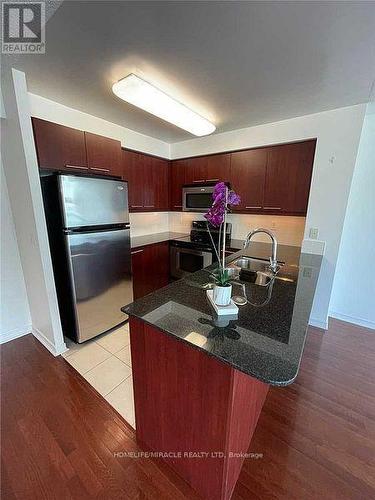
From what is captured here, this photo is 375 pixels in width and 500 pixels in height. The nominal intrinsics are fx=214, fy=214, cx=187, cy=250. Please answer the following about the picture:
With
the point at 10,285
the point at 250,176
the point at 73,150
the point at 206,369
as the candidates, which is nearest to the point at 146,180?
the point at 73,150

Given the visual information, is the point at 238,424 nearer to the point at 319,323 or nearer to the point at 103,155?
the point at 319,323

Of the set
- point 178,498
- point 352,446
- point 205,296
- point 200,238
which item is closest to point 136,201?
point 200,238

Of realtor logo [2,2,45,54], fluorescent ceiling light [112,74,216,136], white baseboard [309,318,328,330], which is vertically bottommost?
white baseboard [309,318,328,330]

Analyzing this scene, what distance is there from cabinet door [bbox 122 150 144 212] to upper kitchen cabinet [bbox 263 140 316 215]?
1672 millimetres

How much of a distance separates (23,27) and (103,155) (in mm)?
1119

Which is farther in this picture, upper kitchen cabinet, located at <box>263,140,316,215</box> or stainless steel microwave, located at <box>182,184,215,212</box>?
stainless steel microwave, located at <box>182,184,215,212</box>

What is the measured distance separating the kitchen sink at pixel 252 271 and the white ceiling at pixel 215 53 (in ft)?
4.54

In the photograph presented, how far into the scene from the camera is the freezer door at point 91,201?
1824mm

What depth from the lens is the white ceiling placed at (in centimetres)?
105

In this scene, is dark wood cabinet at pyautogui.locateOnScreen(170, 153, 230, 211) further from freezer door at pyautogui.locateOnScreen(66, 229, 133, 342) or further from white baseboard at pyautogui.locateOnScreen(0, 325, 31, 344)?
white baseboard at pyautogui.locateOnScreen(0, 325, 31, 344)

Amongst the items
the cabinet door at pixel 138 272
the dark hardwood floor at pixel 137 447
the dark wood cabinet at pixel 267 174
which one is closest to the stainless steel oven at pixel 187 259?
the cabinet door at pixel 138 272

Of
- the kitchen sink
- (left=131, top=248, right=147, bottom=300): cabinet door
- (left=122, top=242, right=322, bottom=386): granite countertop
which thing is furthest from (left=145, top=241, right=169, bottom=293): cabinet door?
(left=122, top=242, right=322, bottom=386): granite countertop

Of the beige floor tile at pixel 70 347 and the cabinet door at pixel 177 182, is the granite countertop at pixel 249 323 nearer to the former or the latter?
the beige floor tile at pixel 70 347

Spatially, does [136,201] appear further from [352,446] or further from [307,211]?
[352,446]
